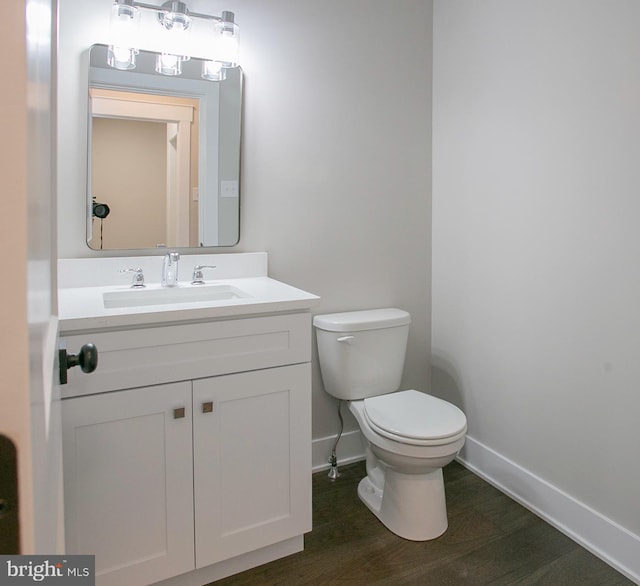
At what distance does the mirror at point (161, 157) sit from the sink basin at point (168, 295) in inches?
8.6

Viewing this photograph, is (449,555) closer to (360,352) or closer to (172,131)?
(360,352)

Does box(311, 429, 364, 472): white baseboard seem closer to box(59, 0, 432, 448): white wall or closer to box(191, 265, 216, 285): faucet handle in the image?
box(59, 0, 432, 448): white wall

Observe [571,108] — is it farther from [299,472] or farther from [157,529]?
[157,529]

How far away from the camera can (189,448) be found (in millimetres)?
1535

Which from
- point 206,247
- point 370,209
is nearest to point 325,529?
point 206,247

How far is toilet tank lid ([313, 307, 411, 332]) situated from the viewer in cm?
211

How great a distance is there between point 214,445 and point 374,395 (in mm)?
852

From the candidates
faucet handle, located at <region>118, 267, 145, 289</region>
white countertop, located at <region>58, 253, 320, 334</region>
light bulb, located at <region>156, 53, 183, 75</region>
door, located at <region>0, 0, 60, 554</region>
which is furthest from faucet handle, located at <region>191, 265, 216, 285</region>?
door, located at <region>0, 0, 60, 554</region>

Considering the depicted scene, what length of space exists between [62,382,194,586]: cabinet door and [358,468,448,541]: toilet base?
0.77 meters

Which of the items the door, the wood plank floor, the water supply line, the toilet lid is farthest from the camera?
the water supply line

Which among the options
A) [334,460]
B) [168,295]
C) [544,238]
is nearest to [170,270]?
[168,295]

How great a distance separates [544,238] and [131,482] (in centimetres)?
168

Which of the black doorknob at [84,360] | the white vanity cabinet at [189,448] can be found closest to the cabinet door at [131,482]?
the white vanity cabinet at [189,448]

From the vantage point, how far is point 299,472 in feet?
5.66
